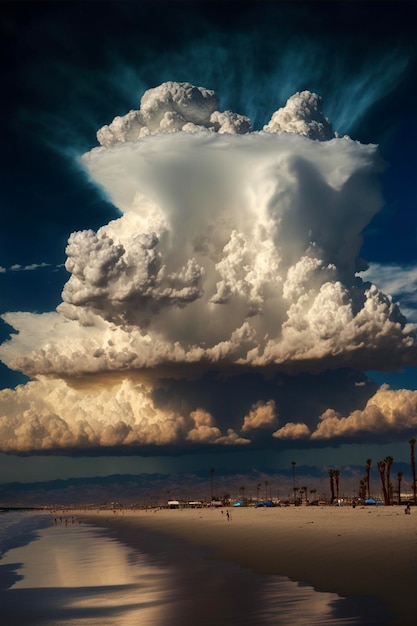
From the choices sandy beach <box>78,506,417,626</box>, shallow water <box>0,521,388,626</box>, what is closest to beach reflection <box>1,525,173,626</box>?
shallow water <box>0,521,388,626</box>

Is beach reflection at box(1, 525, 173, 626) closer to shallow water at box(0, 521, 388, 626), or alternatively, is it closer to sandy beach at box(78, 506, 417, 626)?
shallow water at box(0, 521, 388, 626)

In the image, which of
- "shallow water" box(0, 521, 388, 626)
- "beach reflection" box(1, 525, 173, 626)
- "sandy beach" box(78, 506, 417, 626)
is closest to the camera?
"shallow water" box(0, 521, 388, 626)

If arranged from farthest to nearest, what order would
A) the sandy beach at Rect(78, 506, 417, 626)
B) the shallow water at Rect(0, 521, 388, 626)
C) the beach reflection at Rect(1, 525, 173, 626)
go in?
the sandy beach at Rect(78, 506, 417, 626), the beach reflection at Rect(1, 525, 173, 626), the shallow water at Rect(0, 521, 388, 626)

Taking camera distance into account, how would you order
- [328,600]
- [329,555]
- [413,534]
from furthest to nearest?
1. [413,534]
2. [329,555]
3. [328,600]

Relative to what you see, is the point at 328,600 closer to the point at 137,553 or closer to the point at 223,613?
the point at 223,613

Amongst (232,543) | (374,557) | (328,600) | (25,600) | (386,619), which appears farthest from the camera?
(232,543)

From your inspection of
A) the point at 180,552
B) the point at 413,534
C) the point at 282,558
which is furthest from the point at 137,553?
the point at 413,534

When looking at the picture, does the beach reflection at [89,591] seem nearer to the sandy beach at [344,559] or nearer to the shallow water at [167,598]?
the shallow water at [167,598]

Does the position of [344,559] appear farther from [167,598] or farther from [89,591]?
[89,591]
